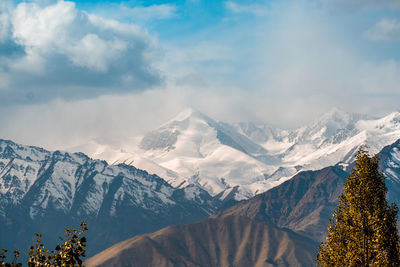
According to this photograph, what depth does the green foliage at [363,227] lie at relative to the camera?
54.7 m

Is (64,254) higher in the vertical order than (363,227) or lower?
lower

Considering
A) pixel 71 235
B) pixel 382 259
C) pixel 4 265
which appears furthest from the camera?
pixel 382 259

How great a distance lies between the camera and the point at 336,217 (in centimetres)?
5878

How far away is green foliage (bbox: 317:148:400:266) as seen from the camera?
179 feet

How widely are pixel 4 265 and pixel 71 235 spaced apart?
6.16 meters

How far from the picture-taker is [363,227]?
182ft

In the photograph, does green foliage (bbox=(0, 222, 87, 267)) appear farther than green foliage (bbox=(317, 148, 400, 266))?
No

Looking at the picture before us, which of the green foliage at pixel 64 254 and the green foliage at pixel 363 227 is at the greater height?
the green foliage at pixel 363 227

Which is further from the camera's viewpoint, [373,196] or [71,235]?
[373,196]

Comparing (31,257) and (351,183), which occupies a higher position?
(351,183)

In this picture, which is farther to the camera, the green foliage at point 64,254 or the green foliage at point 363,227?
the green foliage at point 363,227

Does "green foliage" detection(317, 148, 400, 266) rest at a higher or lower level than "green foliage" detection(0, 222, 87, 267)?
higher

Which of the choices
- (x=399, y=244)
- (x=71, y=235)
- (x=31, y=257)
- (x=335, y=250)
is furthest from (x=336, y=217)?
(x=31, y=257)

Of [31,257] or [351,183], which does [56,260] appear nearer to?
[31,257]
